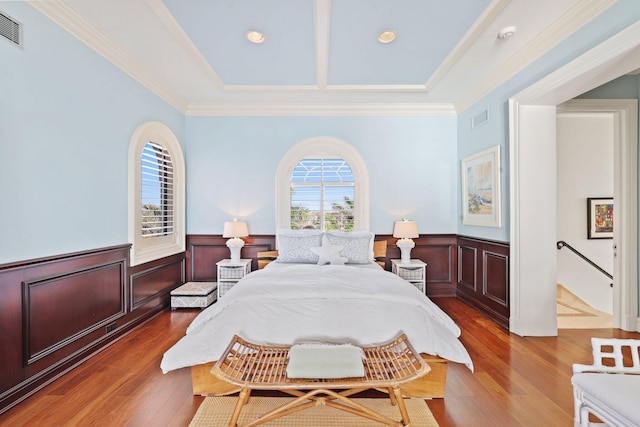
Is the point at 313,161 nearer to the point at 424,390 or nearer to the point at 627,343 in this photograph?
the point at 424,390

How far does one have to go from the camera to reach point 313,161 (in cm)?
498

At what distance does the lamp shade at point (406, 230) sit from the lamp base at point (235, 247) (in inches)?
93.4

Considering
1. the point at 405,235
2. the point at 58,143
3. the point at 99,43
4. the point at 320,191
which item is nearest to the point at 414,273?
the point at 405,235

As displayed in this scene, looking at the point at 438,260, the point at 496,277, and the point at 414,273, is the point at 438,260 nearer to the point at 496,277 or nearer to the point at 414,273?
the point at 414,273

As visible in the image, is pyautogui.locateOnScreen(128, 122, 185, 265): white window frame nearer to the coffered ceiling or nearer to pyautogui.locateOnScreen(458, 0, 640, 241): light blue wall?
the coffered ceiling

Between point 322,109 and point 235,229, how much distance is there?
7.59 feet

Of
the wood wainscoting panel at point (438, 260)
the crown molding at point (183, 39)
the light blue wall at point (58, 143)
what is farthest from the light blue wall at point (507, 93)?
the light blue wall at point (58, 143)

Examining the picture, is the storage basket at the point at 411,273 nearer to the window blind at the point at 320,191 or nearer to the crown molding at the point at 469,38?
the window blind at the point at 320,191

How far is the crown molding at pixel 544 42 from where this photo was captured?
2.46 meters

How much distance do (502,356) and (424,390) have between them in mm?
1167

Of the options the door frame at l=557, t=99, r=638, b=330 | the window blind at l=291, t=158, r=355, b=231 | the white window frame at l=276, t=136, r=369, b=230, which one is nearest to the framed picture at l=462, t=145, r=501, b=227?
the door frame at l=557, t=99, r=638, b=330

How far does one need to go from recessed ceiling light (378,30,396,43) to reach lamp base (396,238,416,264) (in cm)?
273

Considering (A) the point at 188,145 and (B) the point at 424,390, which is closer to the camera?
(B) the point at 424,390

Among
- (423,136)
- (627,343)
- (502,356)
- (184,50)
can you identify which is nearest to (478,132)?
(423,136)
